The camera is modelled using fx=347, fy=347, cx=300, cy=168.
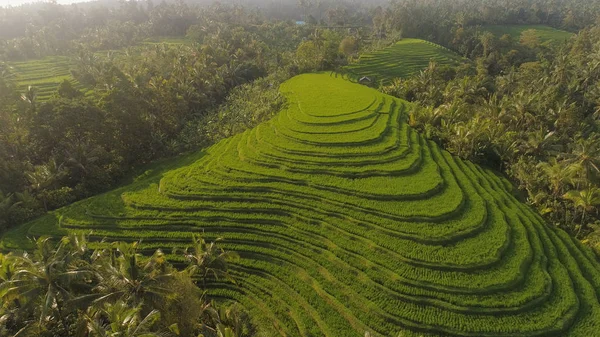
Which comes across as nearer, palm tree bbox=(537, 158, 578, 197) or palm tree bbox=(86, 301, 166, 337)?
palm tree bbox=(86, 301, 166, 337)

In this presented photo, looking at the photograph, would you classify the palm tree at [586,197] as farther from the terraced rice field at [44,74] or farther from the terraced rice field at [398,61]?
the terraced rice field at [44,74]

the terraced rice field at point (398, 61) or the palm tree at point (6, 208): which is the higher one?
the terraced rice field at point (398, 61)

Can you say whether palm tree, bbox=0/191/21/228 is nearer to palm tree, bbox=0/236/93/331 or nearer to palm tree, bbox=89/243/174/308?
palm tree, bbox=0/236/93/331

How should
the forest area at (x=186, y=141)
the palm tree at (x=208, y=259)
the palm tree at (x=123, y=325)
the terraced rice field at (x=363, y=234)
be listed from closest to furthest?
1. the palm tree at (x=123, y=325)
2. the forest area at (x=186, y=141)
3. the terraced rice field at (x=363, y=234)
4. the palm tree at (x=208, y=259)

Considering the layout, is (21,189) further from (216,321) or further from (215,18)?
(215,18)

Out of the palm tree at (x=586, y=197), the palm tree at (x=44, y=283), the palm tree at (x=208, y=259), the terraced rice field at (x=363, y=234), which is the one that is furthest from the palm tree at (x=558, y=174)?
the palm tree at (x=44, y=283)

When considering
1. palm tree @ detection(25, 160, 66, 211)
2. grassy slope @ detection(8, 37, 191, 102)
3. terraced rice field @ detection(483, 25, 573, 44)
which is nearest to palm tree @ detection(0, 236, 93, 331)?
palm tree @ detection(25, 160, 66, 211)

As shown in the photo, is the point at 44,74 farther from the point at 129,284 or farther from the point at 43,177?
the point at 129,284
